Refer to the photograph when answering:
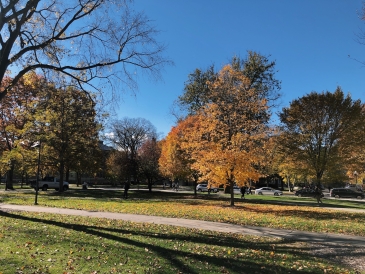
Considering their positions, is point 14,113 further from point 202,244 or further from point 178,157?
point 202,244

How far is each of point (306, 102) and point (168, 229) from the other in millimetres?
19260

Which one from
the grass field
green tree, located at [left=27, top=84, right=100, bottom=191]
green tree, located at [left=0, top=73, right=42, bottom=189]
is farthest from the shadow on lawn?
green tree, located at [left=0, top=73, right=42, bottom=189]

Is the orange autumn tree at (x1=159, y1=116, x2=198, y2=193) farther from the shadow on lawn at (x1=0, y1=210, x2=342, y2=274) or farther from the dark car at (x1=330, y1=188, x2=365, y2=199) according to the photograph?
the dark car at (x1=330, y1=188, x2=365, y2=199)

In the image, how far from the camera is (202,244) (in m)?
8.48

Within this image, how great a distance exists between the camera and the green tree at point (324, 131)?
924 inches

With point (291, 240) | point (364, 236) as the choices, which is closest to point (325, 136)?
point (364, 236)

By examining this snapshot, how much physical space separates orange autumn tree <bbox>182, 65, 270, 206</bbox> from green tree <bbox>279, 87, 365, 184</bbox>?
579 centimetres

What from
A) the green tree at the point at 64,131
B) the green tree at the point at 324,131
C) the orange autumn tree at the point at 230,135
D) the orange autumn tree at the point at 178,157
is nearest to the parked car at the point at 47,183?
the green tree at the point at 64,131

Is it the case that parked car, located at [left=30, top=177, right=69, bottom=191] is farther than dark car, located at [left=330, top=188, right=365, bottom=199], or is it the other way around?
dark car, located at [left=330, top=188, right=365, bottom=199]

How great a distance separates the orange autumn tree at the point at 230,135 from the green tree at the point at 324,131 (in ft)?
19.0

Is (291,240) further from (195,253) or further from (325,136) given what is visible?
(325,136)

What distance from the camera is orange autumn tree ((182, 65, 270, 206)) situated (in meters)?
19.5

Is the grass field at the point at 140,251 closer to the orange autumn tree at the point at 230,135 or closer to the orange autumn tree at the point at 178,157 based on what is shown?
the orange autumn tree at the point at 230,135

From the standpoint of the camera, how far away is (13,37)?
Answer: 10.9 metres
